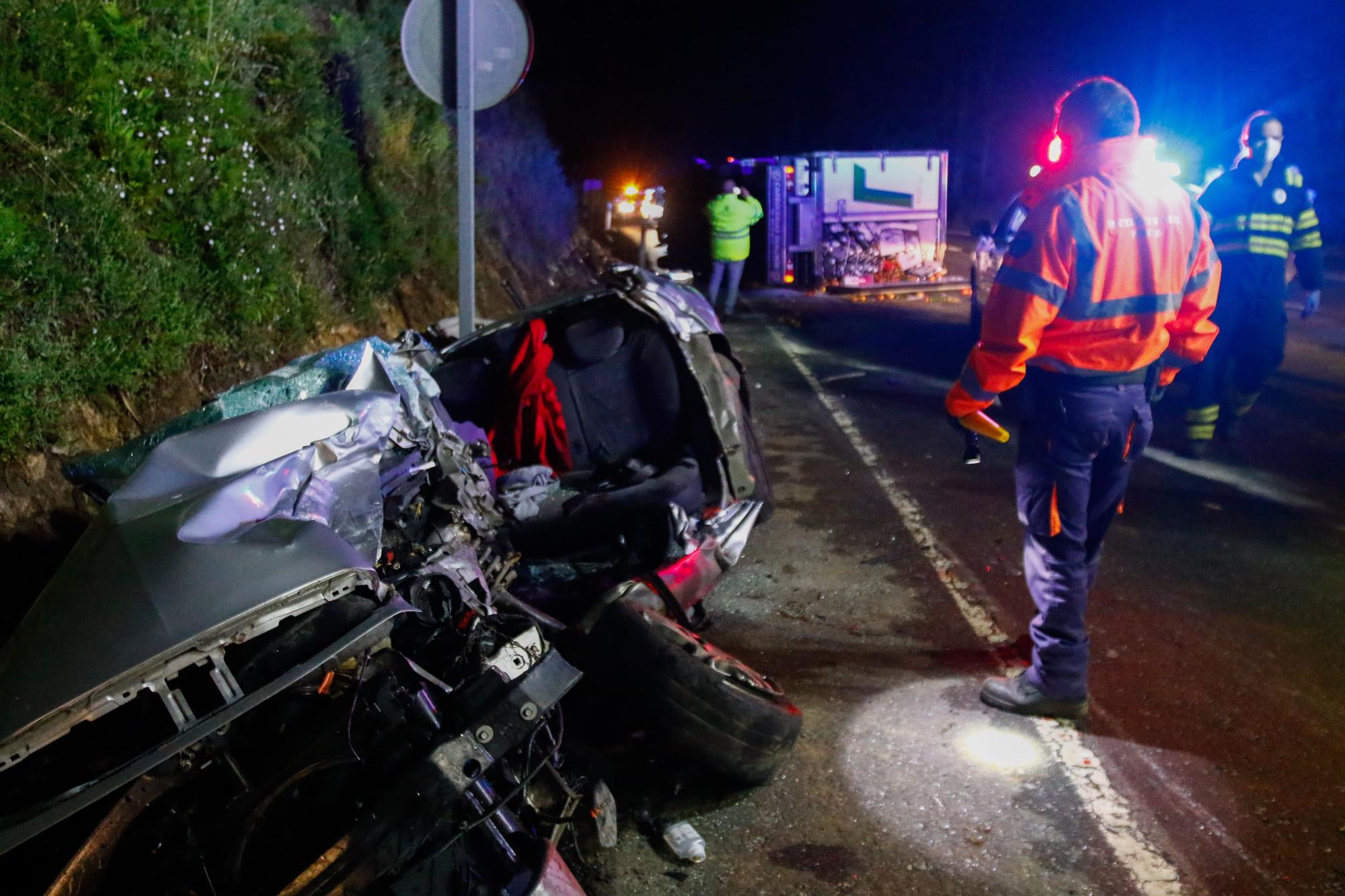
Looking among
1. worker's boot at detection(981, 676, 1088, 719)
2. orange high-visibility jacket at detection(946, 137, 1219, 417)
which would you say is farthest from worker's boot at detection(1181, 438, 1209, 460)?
worker's boot at detection(981, 676, 1088, 719)

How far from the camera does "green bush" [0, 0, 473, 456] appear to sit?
4539 millimetres

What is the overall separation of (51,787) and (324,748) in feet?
1.68

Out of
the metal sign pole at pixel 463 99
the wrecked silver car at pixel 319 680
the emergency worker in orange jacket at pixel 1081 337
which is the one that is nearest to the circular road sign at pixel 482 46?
the metal sign pole at pixel 463 99

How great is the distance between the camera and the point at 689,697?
274 cm

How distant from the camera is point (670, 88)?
38562 mm

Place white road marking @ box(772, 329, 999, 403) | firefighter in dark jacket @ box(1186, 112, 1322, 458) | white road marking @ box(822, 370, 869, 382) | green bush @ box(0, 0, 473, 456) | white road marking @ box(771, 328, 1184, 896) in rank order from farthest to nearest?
white road marking @ box(822, 370, 869, 382) → white road marking @ box(772, 329, 999, 403) → firefighter in dark jacket @ box(1186, 112, 1322, 458) → green bush @ box(0, 0, 473, 456) → white road marking @ box(771, 328, 1184, 896)

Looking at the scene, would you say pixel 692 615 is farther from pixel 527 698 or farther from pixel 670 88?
pixel 670 88

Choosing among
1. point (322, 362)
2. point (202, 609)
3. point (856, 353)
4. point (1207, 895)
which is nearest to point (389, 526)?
point (322, 362)

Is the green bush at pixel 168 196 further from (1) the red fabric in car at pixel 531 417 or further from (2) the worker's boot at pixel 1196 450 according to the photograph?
(2) the worker's boot at pixel 1196 450

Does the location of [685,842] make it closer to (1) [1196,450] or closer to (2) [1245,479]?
(2) [1245,479]

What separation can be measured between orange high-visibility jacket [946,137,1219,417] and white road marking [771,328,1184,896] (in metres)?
1.31

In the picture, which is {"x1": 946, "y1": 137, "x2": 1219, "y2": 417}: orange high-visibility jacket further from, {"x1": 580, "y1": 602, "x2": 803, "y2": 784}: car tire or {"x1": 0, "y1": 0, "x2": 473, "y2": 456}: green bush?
{"x1": 0, "y1": 0, "x2": 473, "y2": 456}: green bush

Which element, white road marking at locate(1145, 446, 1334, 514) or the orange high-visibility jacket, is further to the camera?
white road marking at locate(1145, 446, 1334, 514)

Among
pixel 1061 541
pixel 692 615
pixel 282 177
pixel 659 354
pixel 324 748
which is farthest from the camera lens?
pixel 282 177
